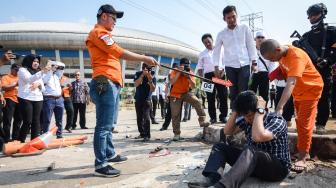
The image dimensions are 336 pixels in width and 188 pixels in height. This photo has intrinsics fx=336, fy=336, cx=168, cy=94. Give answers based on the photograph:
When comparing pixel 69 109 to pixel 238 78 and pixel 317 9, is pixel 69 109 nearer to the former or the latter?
pixel 238 78

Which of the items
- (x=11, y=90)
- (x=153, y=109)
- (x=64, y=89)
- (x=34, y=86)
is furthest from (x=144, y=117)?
(x=153, y=109)

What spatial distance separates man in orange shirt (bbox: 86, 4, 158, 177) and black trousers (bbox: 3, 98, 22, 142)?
10.1 feet

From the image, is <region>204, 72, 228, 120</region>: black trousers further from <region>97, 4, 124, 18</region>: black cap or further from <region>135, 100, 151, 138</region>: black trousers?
<region>97, 4, 124, 18</region>: black cap

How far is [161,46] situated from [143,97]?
175ft

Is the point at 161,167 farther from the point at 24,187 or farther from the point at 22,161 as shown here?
the point at 22,161

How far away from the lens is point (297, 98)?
3711 millimetres

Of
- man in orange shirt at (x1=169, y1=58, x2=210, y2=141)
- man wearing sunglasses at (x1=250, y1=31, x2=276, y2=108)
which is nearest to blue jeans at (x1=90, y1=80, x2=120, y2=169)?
man in orange shirt at (x1=169, y1=58, x2=210, y2=141)

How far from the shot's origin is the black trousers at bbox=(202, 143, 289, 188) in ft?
9.29

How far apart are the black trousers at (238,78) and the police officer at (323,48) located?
1.22 metres

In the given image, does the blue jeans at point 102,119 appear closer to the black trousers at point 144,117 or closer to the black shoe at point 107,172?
the black shoe at point 107,172

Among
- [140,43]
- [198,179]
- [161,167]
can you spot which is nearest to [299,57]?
[198,179]

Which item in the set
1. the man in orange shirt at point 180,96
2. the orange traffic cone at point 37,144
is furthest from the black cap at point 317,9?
the orange traffic cone at point 37,144

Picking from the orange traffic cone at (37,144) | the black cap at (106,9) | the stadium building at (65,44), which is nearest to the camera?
the black cap at (106,9)

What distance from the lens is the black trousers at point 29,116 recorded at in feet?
19.1
